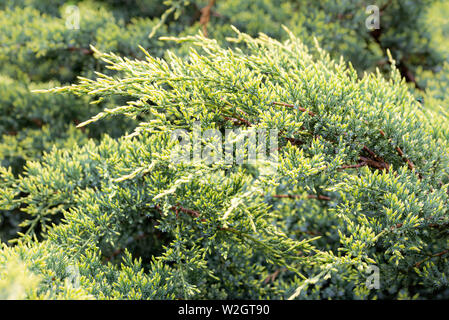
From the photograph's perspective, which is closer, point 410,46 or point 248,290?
point 248,290

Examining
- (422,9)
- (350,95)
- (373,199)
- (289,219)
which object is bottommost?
(289,219)

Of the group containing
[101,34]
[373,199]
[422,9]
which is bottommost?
[373,199]

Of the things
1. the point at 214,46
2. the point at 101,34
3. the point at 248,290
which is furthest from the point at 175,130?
the point at 101,34

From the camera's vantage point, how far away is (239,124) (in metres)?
1.45

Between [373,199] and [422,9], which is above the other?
[422,9]

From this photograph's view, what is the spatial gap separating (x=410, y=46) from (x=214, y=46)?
2010 millimetres

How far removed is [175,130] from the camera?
1.35 m

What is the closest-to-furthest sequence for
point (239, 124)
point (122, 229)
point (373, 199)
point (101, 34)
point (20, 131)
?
point (373, 199), point (239, 124), point (122, 229), point (101, 34), point (20, 131)

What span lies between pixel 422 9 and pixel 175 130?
241cm

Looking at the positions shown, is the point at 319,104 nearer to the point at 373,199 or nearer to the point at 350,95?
the point at 350,95
